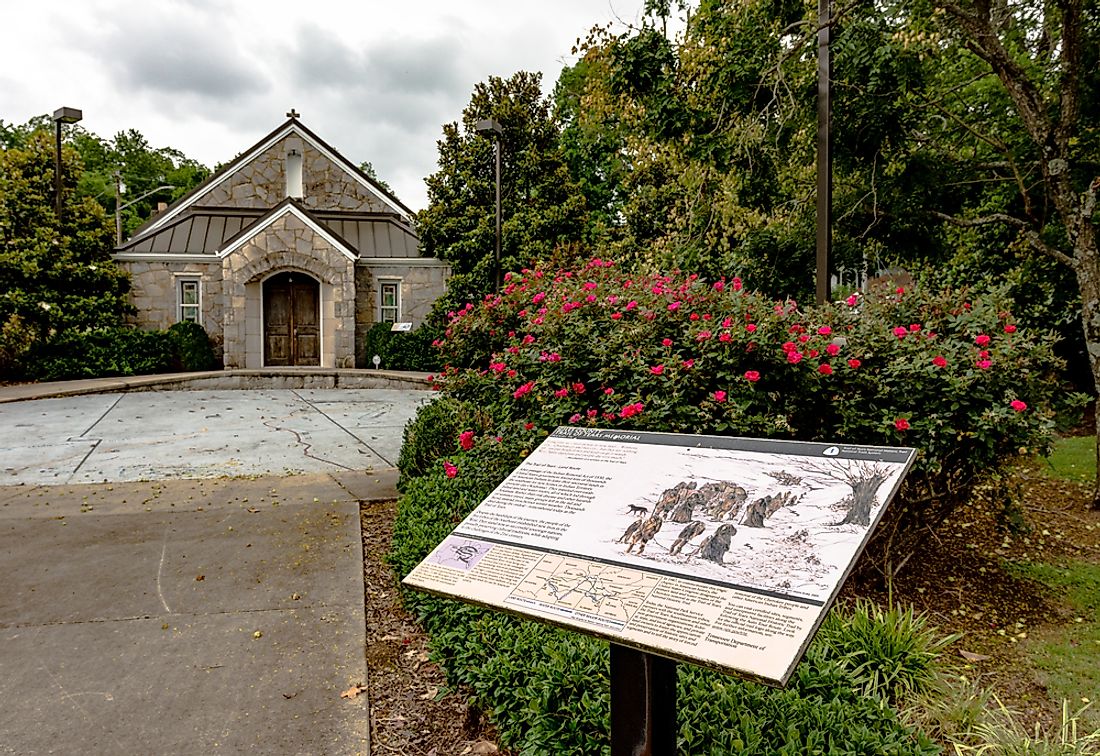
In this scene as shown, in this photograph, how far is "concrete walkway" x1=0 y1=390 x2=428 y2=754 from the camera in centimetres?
277

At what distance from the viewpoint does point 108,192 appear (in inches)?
1752

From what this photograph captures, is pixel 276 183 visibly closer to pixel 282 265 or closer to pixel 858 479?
pixel 282 265

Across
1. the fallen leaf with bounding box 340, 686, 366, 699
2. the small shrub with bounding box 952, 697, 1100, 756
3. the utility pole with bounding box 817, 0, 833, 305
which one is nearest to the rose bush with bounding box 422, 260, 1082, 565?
the small shrub with bounding box 952, 697, 1100, 756

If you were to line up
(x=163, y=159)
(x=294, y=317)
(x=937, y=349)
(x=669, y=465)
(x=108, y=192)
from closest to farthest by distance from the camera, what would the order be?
(x=669, y=465), (x=937, y=349), (x=294, y=317), (x=108, y=192), (x=163, y=159)

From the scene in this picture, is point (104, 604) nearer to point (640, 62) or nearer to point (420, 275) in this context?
point (640, 62)

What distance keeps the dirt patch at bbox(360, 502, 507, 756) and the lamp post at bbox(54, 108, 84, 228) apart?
15236 mm

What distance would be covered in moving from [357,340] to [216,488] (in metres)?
12.5

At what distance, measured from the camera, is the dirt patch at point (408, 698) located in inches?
107

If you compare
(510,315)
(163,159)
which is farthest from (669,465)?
(163,159)

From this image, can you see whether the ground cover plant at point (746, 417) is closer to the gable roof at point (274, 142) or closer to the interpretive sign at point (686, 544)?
the interpretive sign at point (686, 544)

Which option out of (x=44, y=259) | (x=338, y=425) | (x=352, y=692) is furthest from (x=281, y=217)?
(x=352, y=692)

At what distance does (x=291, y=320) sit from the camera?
18.1m

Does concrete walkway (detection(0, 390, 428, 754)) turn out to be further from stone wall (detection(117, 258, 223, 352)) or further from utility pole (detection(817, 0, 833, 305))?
stone wall (detection(117, 258, 223, 352))

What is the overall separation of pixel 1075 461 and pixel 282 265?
51.3ft
